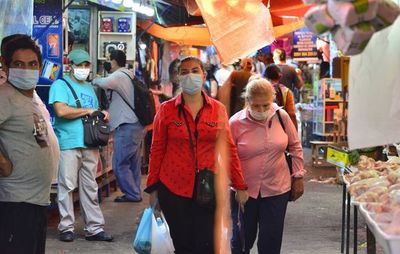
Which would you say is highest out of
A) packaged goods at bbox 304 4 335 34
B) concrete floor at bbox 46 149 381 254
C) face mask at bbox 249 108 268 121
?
packaged goods at bbox 304 4 335 34

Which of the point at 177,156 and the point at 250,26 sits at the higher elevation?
the point at 250,26

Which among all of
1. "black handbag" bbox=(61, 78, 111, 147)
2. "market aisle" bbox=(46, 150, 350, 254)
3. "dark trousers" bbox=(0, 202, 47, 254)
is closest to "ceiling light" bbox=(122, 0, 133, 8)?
"market aisle" bbox=(46, 150, 350, 254)

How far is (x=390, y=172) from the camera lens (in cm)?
512

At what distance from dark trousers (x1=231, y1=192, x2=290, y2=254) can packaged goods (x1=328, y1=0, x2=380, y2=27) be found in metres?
3.45

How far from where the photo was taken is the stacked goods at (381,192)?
353 centimetres

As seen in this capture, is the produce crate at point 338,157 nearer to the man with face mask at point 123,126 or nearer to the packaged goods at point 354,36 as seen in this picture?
the man with face mask at point 123,126

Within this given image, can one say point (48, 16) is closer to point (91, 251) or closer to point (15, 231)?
point (91, 251)

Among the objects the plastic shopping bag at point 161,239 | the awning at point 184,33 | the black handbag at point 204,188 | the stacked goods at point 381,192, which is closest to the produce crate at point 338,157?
the stacked goods at point 381,192

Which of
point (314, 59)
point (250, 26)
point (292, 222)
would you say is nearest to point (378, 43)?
point (250, 26)

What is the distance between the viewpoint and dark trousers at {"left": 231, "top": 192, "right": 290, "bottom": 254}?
6.22 meters

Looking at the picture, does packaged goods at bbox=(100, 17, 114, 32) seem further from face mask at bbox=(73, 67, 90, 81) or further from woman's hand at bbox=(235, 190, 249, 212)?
woman's hand at bbox=(235, 190, 249, 212)

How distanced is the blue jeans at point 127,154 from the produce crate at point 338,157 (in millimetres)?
3883

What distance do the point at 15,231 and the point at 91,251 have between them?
329 centimetres

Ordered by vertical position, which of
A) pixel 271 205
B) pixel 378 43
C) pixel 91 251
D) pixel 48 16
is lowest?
pixel 91 251
